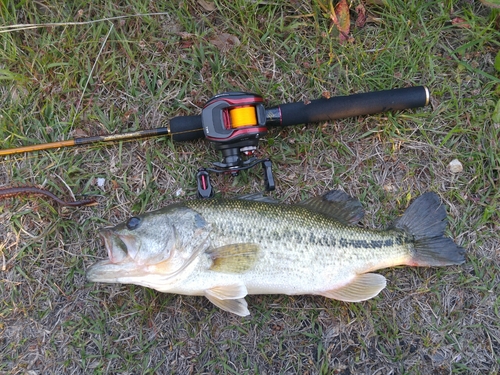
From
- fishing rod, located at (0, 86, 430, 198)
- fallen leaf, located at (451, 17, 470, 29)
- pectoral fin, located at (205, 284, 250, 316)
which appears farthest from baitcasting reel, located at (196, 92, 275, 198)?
fallen leaf, located at (451, 17, 470, 29)

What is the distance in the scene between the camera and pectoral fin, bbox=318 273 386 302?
129 inches

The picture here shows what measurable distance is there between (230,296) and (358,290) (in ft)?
3.40

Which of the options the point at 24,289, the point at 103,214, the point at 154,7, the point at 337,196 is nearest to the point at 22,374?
the point at 24,289

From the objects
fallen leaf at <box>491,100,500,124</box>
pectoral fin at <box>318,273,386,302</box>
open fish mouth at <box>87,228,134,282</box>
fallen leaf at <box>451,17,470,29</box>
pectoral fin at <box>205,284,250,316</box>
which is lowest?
pectoral fin at <box>318,273,386,302</box>

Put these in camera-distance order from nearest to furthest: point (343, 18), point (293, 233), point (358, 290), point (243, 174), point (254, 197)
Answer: point (293, 233)
point (358, 290)
point (254, 197)
point (243, 174)
point (343, 18)

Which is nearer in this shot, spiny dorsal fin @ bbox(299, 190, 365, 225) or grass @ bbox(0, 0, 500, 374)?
spiny dorsal fin @ bbox(299, 190, 365, 225)

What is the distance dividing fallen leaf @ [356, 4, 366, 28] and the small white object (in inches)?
59.9

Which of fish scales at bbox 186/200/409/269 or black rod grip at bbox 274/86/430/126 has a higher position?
black rod grip at bbox 274/86/430/126

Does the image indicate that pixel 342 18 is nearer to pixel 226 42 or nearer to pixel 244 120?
pixel 226 42

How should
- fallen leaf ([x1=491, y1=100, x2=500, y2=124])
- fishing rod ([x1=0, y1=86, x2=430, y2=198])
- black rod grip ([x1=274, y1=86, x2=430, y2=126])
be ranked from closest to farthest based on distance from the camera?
Result: fishing rod ([x1=0, y1=86, x2=430, y2=198])
black rod grip ([x1=274, y1=86, x2=430, y2=126])
fallen leaf ([x1=491, y1=100, x2=500, y2=124])

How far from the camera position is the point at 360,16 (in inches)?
149

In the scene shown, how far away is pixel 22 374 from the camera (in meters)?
3.56

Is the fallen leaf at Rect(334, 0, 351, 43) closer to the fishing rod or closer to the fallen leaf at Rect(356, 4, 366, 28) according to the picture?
the fallen leaf at Rect(356, 4, 366, 28)

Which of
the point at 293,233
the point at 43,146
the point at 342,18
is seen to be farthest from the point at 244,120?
the point at 43,146
